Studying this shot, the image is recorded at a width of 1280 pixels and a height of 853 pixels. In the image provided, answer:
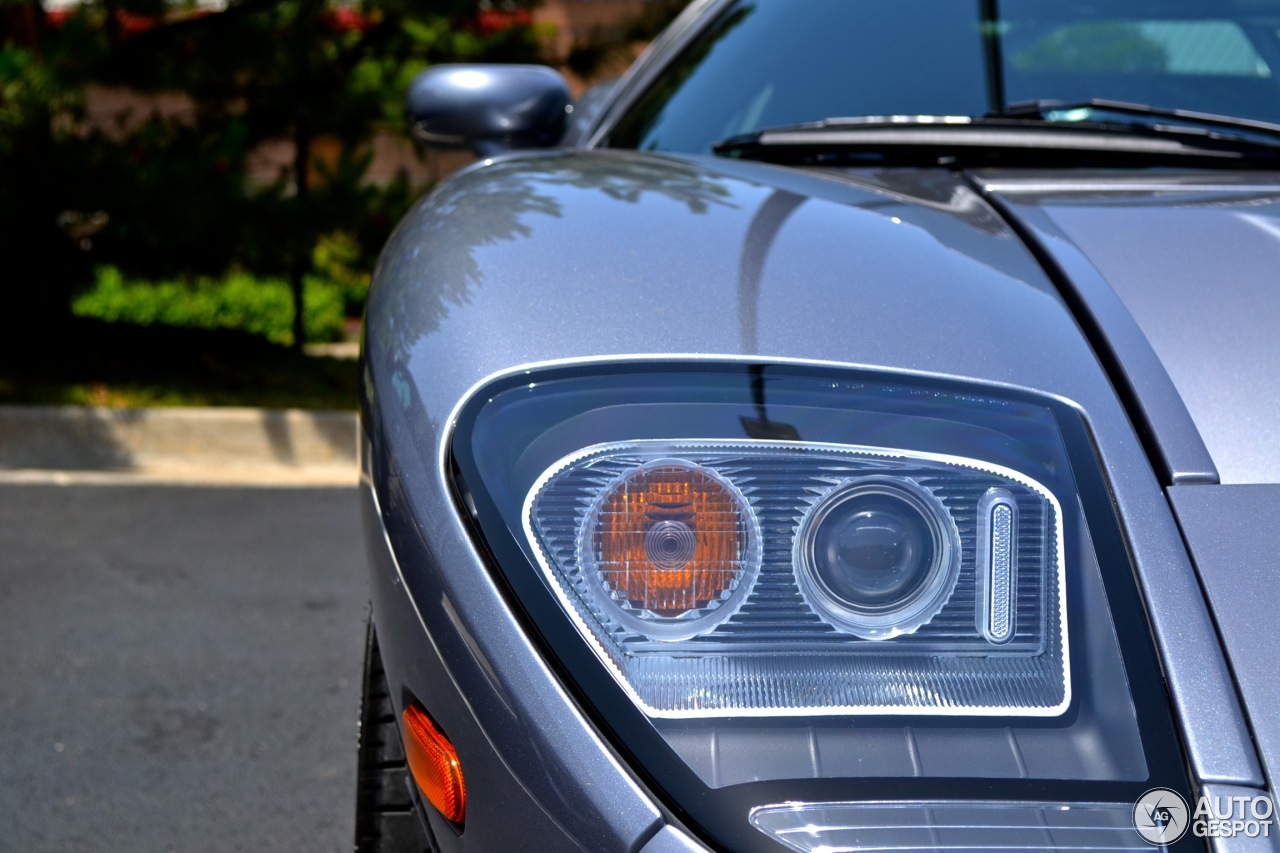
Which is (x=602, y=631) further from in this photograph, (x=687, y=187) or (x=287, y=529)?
(x=287, y=529)

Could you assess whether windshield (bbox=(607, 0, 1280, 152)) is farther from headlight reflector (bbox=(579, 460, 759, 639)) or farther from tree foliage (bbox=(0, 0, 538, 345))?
tree foliage (bbox=(0, 0, 538, 345))

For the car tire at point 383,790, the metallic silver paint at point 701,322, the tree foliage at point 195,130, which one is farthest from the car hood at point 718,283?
the tree foliage at point 195,130

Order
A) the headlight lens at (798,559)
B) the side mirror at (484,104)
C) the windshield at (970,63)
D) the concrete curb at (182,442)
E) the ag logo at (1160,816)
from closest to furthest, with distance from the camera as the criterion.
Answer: the ag logo at (1160,816) < the headlight lens at (798,559) < the windshield at (970,63) < the side mirror at (484,104) < the concrete curb at (182,442)

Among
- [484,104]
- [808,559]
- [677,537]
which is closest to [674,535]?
[677,537]

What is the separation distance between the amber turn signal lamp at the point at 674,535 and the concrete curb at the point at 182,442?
4175mm

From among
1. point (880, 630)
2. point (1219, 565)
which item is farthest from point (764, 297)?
point (1219, 565)

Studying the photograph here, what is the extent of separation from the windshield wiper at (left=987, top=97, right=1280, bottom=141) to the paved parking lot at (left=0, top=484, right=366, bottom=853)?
1.65 metres

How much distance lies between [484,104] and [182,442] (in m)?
3.44

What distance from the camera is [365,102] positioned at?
649 centimetres

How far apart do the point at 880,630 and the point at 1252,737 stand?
0.27 metres

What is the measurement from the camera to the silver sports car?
90 centimetres

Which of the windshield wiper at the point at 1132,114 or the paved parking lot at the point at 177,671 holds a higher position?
the windshield wiper at the point at 1132,114

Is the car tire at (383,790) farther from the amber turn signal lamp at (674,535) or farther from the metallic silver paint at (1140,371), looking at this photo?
the metallic silver paint at (1140,371)

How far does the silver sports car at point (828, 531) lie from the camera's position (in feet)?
2.94
